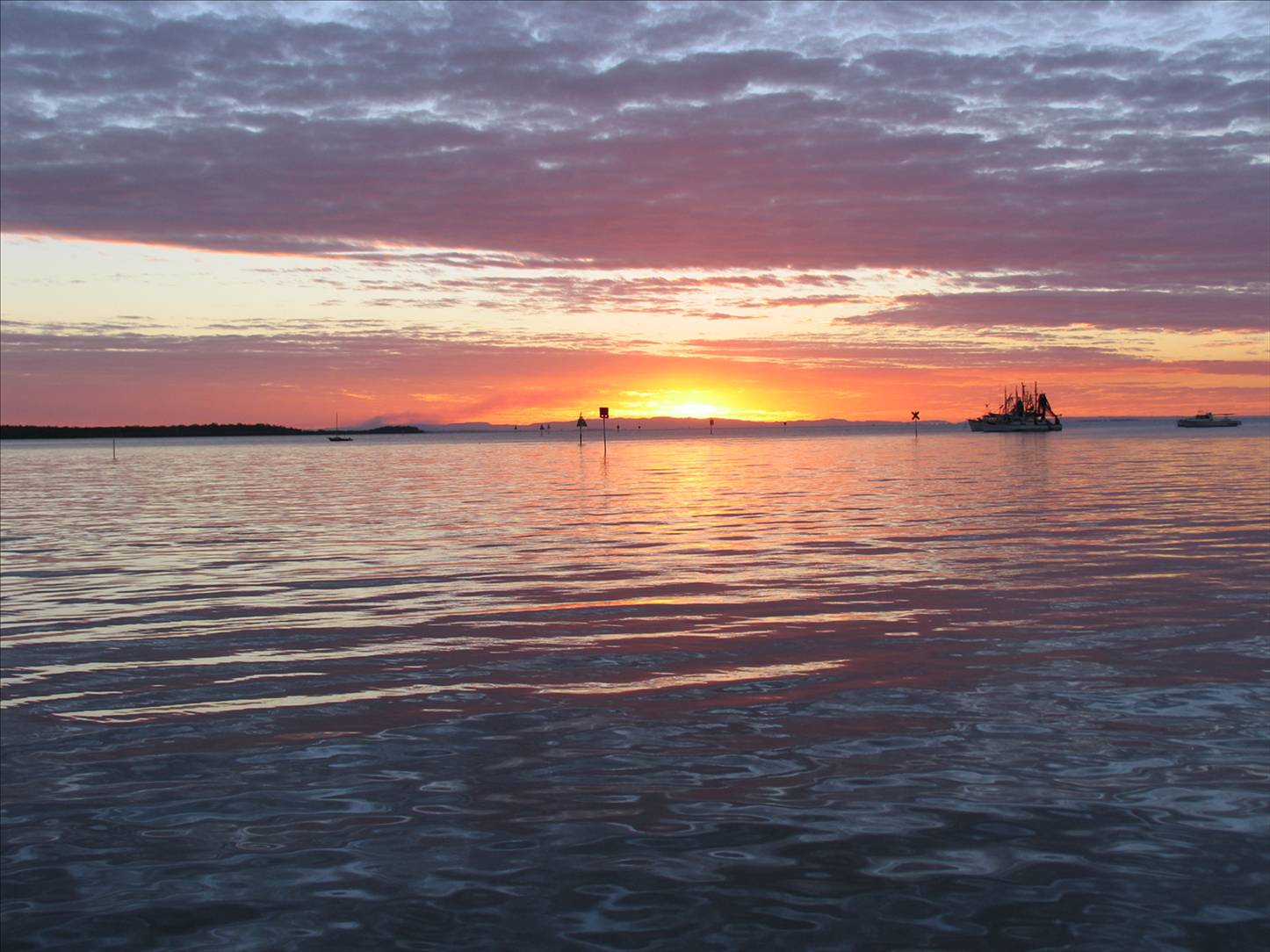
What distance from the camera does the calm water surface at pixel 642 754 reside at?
6.24 metres

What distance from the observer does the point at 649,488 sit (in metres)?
52.3

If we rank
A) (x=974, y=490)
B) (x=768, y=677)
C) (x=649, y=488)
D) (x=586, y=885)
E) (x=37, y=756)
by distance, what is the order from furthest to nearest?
(x=649, y=488) < (x=974, y=490) < (x=768, y=677) < (x=37, y=756) < (x=586, y=885)

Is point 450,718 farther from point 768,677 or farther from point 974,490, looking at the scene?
point 974,490

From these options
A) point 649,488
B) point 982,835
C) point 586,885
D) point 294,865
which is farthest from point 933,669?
point 649,488

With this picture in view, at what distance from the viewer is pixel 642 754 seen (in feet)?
29.8

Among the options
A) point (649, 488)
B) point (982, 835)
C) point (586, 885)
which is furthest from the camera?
point (649, 488)

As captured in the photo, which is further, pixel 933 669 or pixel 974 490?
pixel 974 490

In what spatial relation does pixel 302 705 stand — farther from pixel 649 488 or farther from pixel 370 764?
pixel 649 488

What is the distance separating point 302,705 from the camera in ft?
35.9

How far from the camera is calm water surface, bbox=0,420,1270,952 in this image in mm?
6238

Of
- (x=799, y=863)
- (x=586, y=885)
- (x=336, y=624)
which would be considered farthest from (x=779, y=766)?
(x=336, y=624)

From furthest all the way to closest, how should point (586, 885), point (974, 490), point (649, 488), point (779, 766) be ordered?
point (649, 488)
point (974, 490)
point (779, 766)
point (586, 885)

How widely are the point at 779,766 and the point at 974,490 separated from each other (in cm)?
3950

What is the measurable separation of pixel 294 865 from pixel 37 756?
12.7 feet
